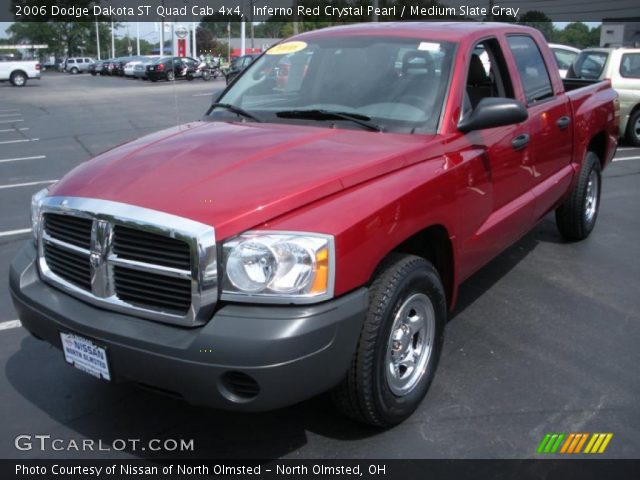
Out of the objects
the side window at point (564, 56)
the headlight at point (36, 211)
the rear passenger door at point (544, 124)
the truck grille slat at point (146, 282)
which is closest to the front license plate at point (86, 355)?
the truck grille slat at point (146, 282)

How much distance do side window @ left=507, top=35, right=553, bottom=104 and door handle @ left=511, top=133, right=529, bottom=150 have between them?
432 millimetres

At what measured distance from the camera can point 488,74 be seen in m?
4.51

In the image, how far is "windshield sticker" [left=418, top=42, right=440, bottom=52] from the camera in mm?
3982

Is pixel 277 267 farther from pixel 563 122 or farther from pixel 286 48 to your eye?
pixel 563 122

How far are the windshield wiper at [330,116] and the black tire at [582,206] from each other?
287 cm

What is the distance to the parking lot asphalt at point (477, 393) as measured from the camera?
3.13 m

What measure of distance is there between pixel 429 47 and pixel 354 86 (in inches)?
20.5

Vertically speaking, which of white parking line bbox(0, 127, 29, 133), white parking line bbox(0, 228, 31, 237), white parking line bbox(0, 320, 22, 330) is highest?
white parking line bbox(0, 127, 29, 133)

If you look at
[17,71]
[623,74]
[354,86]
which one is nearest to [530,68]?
[354,86]

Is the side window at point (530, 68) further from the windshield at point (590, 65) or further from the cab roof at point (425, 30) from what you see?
the windshield at point (590, 65)

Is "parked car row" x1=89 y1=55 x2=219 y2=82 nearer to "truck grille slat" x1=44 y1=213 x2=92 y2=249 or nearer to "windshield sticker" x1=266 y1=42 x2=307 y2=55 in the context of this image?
"windshield sticker" x1=266 y1=42 x2=307 y2=55

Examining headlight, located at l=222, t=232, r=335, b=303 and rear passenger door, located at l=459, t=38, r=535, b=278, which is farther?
rear passenger door, located at l=459, t=38, r=535, b=278

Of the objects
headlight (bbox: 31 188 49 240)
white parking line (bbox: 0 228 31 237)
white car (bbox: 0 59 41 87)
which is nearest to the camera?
headlight (bbox: 31 188 49 240)

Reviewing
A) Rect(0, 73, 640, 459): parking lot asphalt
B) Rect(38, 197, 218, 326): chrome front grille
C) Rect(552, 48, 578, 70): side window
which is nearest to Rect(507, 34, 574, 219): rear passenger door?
Rect(0, 73, 640, 459): parking lot asphalt
